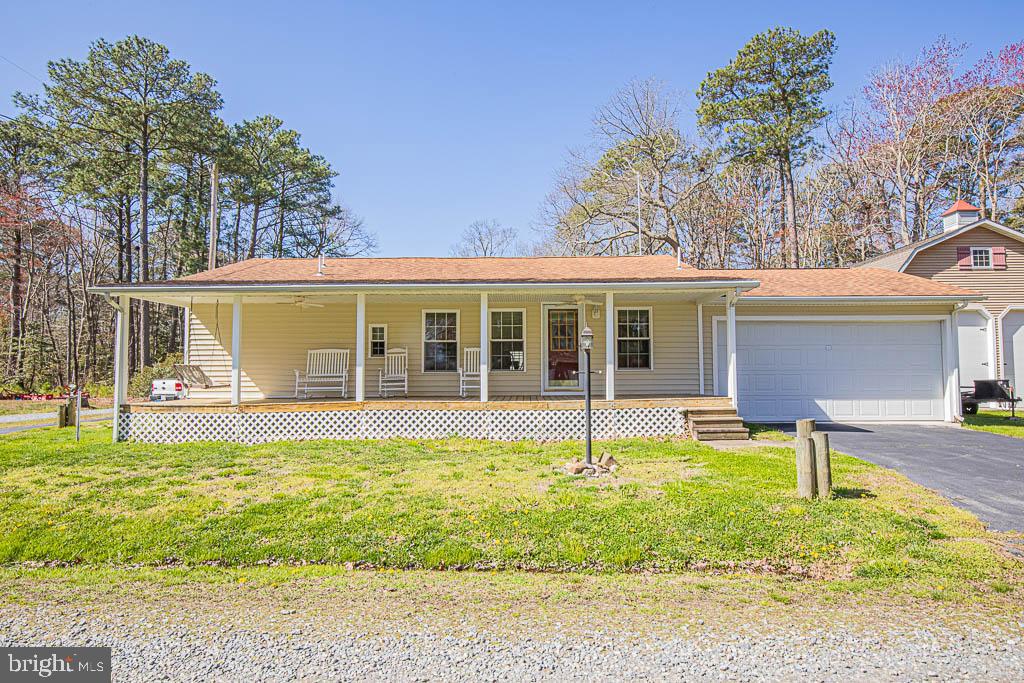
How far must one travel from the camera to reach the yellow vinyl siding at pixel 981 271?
15023 mm

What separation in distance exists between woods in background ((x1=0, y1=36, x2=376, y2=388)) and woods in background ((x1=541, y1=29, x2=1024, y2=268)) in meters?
13.3

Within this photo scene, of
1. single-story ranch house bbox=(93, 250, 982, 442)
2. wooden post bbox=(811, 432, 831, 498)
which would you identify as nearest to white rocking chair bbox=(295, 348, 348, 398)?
single-story ranch house bbox=(93, 250, 982, 442)

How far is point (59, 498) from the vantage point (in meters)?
6.14

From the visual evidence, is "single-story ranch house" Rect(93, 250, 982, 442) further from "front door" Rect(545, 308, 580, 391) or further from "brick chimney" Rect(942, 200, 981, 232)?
"brick chimney" Rect(942, 200, 981, 232)

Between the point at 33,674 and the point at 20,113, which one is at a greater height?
the point at 20,113

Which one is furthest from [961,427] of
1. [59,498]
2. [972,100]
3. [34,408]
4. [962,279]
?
[34,408]

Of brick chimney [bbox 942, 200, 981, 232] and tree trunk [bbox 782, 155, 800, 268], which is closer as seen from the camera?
brick chimney [bbox 942, 200, 981, 232]

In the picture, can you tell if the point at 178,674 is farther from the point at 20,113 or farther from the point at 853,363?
the point at 20,113

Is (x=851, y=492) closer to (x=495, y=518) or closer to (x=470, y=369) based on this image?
(x=495, y=518)

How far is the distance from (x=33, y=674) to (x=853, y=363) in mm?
13021

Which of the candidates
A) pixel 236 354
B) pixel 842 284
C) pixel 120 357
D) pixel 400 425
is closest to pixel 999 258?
pixel 842 284

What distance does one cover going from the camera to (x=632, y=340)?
39.0 ft

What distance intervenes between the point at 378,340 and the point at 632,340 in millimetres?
5347

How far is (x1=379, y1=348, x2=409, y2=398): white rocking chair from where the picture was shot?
11.4m
